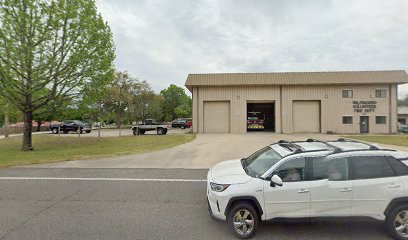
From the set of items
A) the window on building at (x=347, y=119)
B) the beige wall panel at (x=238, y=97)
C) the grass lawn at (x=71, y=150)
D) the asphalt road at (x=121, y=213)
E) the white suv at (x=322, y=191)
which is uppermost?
the beige wall panel at (x=238, y=97)

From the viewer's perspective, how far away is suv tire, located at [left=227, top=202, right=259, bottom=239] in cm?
393

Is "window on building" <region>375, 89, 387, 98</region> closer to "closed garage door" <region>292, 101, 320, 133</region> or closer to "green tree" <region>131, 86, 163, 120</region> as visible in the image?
"closed garage door" <region>292, 101, 320, 133</region>

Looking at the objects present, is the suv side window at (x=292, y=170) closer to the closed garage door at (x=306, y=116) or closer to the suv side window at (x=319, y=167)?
the suv side window at (x=319, y=167)

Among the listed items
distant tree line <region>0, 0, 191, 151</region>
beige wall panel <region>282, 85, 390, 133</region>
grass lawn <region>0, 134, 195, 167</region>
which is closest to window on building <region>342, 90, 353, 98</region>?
Result: beige wall panel <region>282, 85, 390, 133</region>

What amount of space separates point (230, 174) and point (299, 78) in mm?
24886

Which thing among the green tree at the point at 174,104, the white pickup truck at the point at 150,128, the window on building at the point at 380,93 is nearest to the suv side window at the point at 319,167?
the white pickup truck at the point at 150,128

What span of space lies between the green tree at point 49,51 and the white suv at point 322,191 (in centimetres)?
1448

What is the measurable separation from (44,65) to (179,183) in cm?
1223

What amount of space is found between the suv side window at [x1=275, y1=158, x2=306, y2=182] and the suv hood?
1.91ft

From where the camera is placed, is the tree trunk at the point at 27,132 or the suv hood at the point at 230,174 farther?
the tree trunk at the point at 27,132

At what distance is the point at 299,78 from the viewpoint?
26.3 m

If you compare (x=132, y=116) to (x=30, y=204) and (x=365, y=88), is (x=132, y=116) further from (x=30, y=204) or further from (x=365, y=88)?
(x=30, y=204)

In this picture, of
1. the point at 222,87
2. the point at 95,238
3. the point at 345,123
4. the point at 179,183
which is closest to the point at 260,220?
the point at 95,238

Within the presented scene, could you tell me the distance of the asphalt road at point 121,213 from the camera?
3.97 meters
